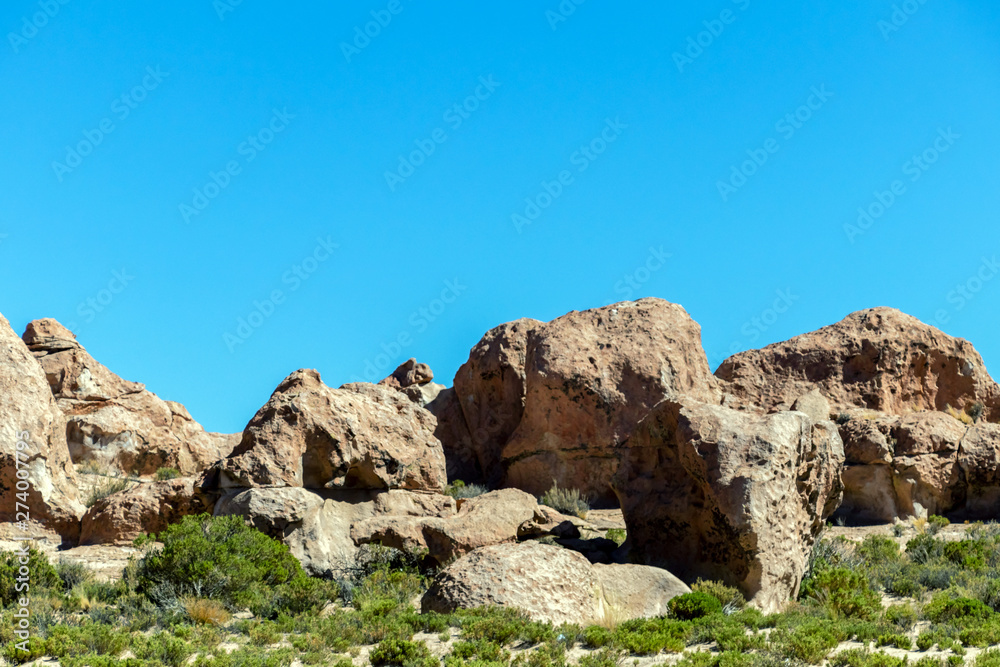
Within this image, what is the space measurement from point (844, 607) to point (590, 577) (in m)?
3.67

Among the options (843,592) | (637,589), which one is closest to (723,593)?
(637,589)

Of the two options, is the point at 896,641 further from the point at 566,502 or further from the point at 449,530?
the point at 566,502

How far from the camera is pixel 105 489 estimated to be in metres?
19.3

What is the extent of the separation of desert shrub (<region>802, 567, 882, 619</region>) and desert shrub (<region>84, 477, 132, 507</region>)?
1236cm

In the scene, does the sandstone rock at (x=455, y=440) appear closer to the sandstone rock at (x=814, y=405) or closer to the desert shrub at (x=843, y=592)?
the sandstone rock at (x=814, y=405)

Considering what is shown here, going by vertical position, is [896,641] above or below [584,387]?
below

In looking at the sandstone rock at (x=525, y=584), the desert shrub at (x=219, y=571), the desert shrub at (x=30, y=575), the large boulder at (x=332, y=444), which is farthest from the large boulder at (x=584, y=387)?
the desert shrub at (x=30, y=575)

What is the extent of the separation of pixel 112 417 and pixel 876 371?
20.7 m

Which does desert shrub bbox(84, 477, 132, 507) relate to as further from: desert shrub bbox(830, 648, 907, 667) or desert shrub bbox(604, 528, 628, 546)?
desert shrub bbox(830, 648, 907, 667)

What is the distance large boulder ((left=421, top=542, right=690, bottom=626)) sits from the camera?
12.5 m

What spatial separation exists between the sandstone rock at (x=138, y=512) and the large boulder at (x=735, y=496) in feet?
25.4

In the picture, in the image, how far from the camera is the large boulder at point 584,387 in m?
23.8

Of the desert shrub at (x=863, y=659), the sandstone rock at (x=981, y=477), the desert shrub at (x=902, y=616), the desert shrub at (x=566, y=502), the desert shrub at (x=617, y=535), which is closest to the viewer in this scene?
the desert shrub at (x=863, y=659)

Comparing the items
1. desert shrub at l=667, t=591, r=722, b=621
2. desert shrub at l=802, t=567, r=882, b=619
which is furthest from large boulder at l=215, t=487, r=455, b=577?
desert shrub at l=802, t=567, r=882, b=619
